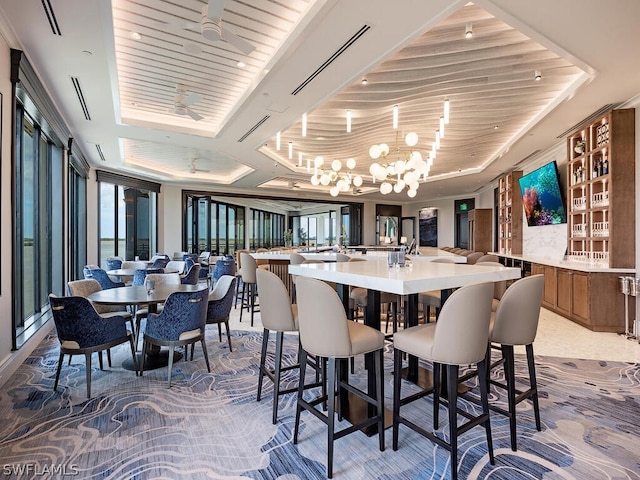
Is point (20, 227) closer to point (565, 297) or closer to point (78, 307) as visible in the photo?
point (78, 307)

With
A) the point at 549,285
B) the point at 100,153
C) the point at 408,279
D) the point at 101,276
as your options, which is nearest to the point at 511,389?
the point at 408,279

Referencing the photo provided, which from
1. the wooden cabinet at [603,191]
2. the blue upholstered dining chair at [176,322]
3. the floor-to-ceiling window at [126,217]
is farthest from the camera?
the floor-to-ceiling window at [126,217]

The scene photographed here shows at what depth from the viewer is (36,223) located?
484cm

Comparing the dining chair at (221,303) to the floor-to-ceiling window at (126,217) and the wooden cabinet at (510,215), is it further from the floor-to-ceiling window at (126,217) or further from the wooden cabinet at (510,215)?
the wooden cabinet at (510,215)

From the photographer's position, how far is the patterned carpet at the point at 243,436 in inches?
78.1

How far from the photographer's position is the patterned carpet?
198 centimetres

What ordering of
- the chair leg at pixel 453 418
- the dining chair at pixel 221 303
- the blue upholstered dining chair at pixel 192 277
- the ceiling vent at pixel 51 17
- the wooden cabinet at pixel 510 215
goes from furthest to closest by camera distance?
the wooden cabinet at pixel 510 215 → the blue upholstered dining chair at pixel 192 277 → the dining chair at pixel 221 303 → the ceiling vent at pixel 51 17 → the chair leg at pixel 453 418

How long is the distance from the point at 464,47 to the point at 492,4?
883 millimetres

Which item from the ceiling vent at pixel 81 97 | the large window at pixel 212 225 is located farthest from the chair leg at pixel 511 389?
the large window at pixel 212 225

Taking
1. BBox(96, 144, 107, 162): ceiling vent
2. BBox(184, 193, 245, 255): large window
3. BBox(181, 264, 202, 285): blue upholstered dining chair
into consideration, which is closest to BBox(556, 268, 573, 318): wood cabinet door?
BBox(181, 264, 202, 285): blue upholstered dining chair

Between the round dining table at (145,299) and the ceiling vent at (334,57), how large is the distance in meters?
2.53

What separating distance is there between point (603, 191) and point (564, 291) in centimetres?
160

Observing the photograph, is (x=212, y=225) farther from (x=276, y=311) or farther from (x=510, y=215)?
(x=276, y=311)

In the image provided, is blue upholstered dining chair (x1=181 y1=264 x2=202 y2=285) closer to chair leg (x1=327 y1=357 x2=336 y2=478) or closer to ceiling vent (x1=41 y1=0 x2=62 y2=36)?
ceiling vent (x1=41 y1=0 x2=62 y2=36)
